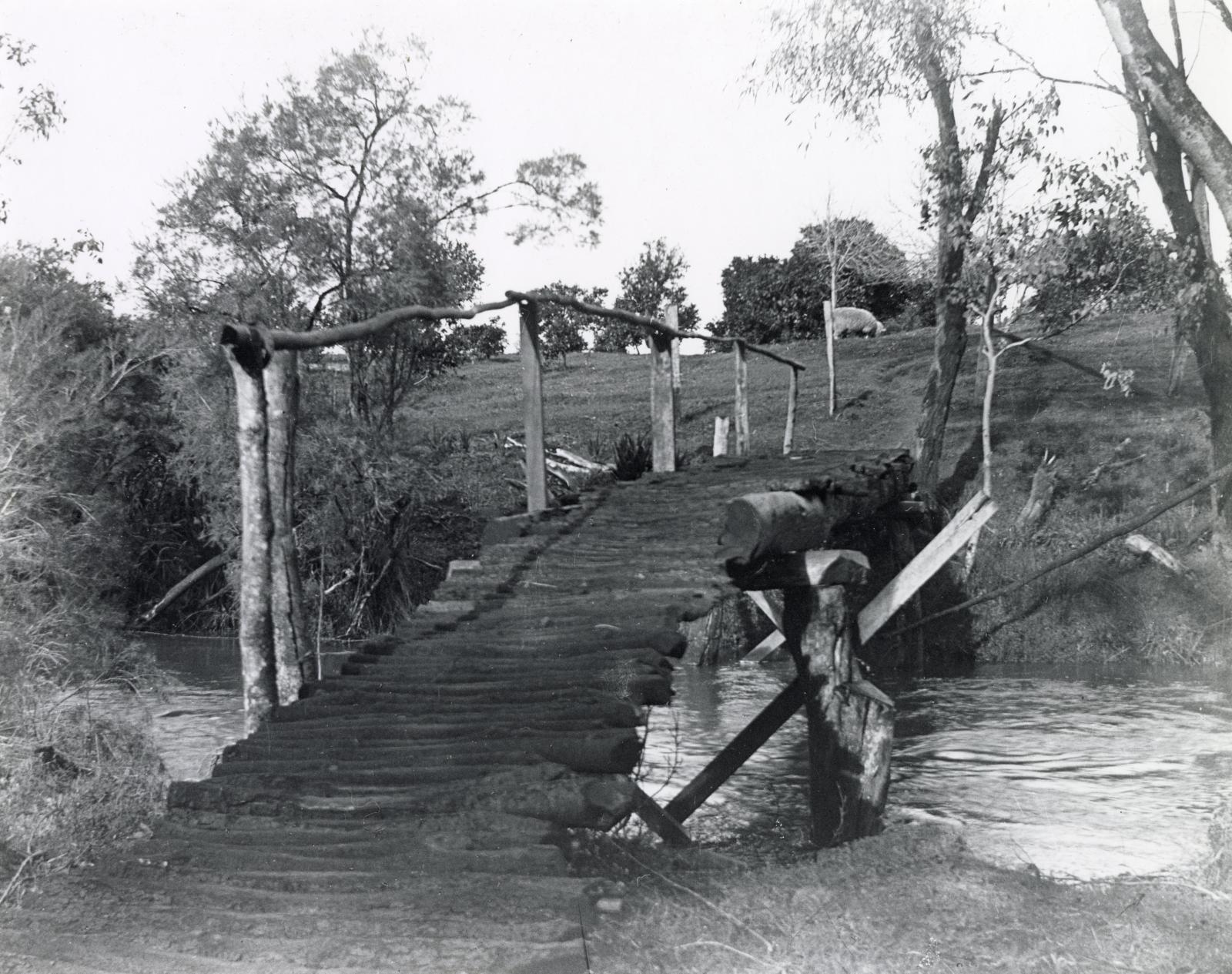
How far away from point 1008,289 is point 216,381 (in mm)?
10122

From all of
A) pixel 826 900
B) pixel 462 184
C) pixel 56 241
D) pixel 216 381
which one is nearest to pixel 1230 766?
pixel 826 900

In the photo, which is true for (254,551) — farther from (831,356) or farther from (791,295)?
(791,295)

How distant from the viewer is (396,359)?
1789 cm

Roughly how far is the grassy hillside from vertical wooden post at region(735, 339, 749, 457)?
1.25 ft

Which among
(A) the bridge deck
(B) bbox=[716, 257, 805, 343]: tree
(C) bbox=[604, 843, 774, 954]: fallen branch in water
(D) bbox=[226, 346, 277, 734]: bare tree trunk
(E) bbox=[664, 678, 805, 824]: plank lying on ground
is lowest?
(E) bbox=[664, 678, 805, 824]: plank lying on ground

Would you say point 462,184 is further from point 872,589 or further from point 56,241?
point 872,589

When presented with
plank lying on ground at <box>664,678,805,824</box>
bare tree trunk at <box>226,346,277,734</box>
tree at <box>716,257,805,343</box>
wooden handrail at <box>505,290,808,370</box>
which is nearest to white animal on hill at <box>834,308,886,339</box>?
tree at <box>716,257,805,343</box>

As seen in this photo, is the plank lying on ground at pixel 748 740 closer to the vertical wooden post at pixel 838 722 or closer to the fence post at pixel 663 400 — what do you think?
the vertical wooden post at pixel 838 722

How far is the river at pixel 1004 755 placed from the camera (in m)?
7.30

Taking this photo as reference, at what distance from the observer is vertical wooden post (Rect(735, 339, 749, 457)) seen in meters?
9.28

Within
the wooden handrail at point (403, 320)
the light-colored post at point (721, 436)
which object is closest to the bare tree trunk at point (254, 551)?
the wooden handrail at point (403, 320)

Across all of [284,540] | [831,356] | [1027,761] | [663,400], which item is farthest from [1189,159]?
[831,356]

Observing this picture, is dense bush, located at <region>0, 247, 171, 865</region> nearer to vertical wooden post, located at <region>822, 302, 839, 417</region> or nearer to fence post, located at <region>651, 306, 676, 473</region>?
fence post, located at <region>651, 306, 676, 473</region>

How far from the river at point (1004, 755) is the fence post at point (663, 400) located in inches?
77.0
